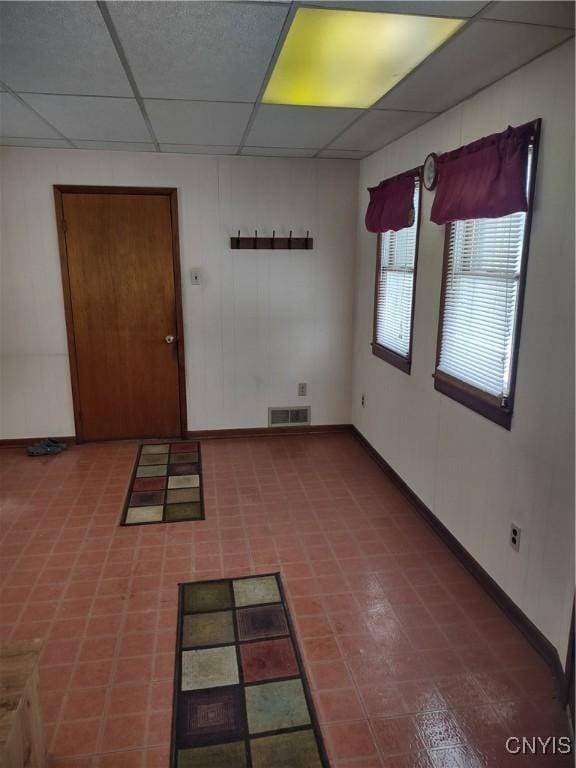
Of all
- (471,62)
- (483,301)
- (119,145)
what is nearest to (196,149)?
(119,145)

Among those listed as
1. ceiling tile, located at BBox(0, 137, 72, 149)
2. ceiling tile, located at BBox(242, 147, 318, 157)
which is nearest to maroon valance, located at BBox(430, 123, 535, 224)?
ceiling tile, located at BBox(242, 147, 318, 157)

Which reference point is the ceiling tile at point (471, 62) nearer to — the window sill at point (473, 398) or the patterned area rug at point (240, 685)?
the window sill at point (473, 398)

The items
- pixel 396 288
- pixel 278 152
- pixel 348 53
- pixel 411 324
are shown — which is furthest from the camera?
pixel 278 152

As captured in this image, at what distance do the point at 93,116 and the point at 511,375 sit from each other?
276 centimetres

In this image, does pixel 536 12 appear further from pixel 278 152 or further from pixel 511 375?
pixel 278 152

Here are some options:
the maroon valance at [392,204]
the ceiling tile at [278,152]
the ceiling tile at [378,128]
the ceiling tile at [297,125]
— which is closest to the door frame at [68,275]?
the ceiling tile at [278,152]

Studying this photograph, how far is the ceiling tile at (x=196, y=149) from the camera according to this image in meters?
3.87

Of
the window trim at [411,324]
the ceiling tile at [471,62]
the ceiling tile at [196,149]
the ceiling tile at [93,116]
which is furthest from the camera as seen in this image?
the ceiling tile at [196,149]

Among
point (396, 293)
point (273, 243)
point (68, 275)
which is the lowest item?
point (396, 293)

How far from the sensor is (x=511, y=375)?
2.31 metres

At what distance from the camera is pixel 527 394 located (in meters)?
2.22

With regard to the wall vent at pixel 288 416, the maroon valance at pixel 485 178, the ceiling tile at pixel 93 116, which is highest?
the ceiling tile at pixel 93 116

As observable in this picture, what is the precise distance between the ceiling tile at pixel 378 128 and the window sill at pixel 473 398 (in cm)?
151

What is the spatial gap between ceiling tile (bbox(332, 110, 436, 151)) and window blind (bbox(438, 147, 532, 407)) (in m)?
0.75
